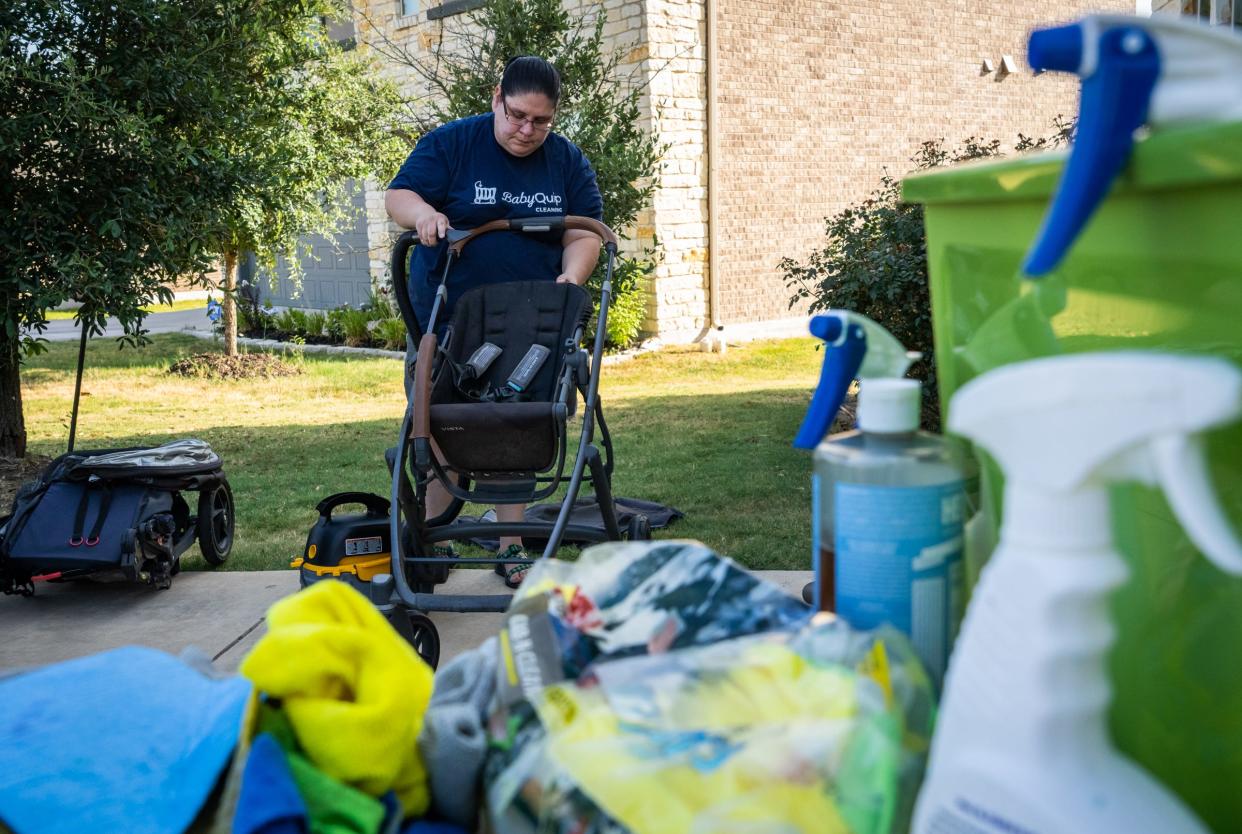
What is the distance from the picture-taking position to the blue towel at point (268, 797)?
999 mm

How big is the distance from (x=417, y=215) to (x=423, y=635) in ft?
4.43

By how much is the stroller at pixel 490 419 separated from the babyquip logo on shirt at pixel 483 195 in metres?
0.16

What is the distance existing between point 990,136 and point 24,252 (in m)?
13.0

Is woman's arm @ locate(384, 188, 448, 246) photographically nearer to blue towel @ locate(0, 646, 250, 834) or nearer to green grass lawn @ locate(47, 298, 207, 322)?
blue towel @ locate(0, 646, 250, 834)

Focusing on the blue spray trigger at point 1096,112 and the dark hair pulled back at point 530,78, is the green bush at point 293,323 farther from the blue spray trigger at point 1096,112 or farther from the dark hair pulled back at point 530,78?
the blue spray trigger at point 1096,112

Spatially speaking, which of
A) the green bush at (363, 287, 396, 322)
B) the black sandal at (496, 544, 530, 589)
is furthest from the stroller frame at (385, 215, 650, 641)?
the green bush at (363, 287, 396, 322)

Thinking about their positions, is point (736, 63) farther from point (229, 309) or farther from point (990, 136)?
point (229, 309)

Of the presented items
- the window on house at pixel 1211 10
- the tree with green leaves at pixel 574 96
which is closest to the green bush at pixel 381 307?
the tree with green leaves at pixel 574 96

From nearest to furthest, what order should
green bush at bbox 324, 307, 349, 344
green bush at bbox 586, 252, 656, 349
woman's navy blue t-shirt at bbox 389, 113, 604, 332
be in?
woman's navy blue t-shirt at bbox 389, 113, 604, 332 < green bush at bbox 586, 252, 656, 349 < green bush at bbox 324, 307, 349, 344

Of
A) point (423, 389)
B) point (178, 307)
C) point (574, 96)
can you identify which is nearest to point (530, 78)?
point (423, 389)

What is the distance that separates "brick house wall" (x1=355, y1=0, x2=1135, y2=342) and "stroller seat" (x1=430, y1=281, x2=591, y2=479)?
7905 millimetres

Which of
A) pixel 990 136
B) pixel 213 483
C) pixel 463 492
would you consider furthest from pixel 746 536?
pixel 990 136

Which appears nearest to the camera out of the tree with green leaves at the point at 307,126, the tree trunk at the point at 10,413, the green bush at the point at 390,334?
the tree trunk at the point at 10,413

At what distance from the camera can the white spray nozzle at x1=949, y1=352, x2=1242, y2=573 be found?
2.47ft
